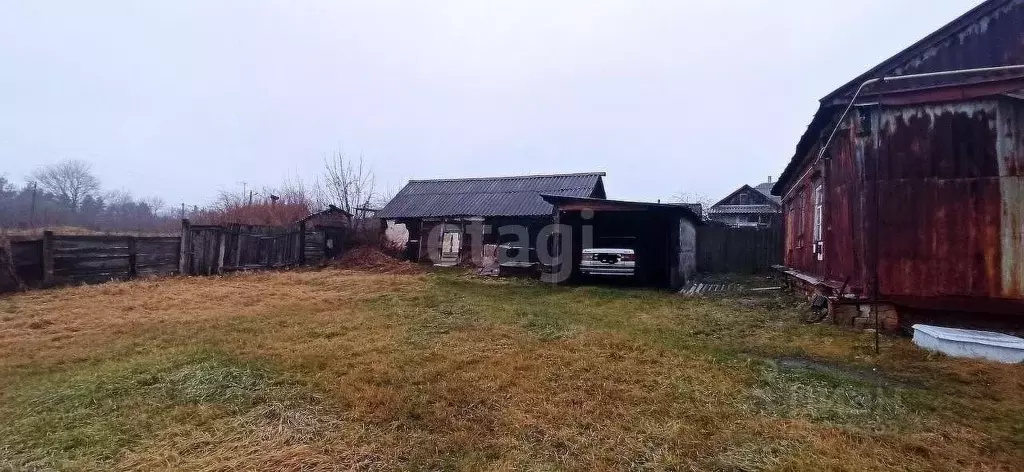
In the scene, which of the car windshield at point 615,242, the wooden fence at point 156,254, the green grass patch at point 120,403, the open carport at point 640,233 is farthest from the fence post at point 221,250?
the car windshield at point 615,242

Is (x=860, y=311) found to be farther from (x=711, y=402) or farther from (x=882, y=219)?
(x=711, y=402)

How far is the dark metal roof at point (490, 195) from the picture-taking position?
1944cm

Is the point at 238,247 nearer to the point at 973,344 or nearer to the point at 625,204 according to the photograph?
the point at 625,204

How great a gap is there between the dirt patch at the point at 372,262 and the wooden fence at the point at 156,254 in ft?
3.79

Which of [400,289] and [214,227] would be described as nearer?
[400,289]

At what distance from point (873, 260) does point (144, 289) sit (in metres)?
14.3

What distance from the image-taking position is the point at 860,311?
6.83 m

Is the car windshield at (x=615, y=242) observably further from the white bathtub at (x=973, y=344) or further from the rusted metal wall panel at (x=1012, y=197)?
the white bathtub at (x=973, y=344)

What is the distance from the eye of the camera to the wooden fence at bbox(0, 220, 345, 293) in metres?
10.7

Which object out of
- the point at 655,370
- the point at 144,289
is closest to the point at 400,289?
the point at 144,289

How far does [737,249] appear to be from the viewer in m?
18.0

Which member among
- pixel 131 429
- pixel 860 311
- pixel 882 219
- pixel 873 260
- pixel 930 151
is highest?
pixel 930 151

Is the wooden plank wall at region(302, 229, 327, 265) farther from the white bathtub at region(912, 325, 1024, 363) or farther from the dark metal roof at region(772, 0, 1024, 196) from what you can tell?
the white bathtub at region(912, 325, 1024, 363)

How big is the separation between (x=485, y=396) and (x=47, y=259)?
12.4 metres
